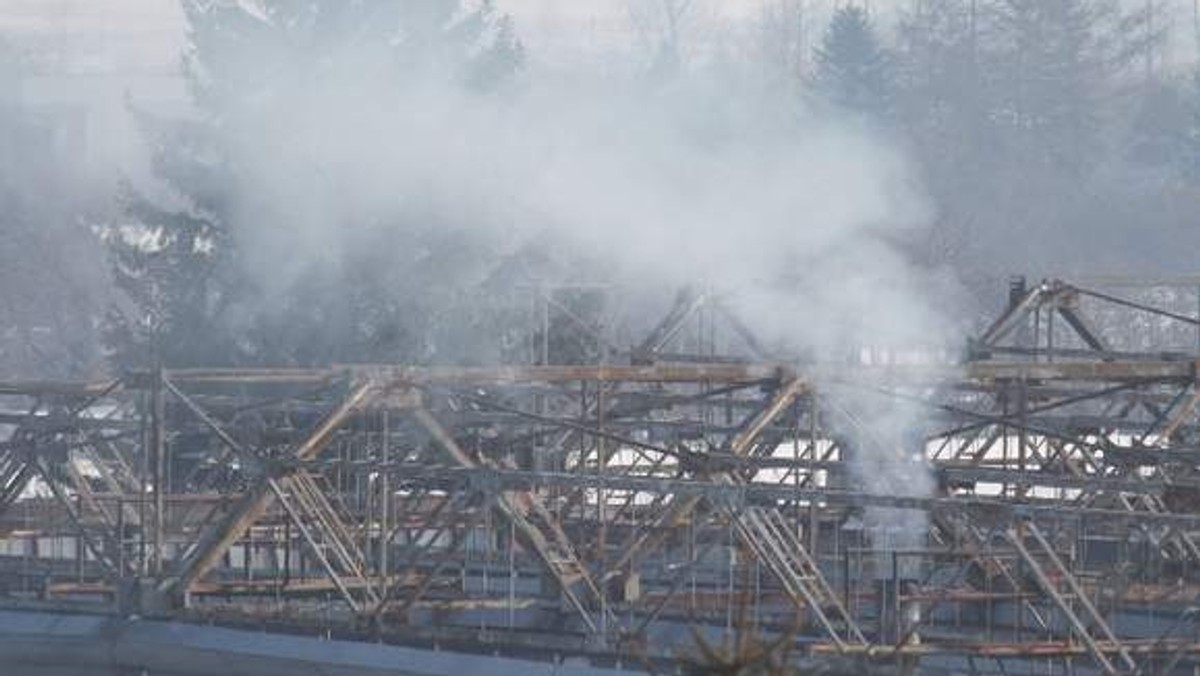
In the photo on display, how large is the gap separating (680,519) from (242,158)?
18549 millimetres

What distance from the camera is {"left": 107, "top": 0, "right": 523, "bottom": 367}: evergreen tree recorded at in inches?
1416

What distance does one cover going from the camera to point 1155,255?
2205 inches

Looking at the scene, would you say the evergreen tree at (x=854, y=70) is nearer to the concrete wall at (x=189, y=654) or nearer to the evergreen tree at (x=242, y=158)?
the evergreen tree at (x=242, y=158)

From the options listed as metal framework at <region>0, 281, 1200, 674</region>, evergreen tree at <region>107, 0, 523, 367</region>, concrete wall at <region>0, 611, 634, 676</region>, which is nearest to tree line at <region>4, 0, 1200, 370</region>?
evergreen tree at <region>107, 0, 523, 367</region>

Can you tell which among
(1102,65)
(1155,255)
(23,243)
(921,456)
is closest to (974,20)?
(1102,65)

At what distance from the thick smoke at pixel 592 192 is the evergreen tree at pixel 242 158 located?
0.15 meters

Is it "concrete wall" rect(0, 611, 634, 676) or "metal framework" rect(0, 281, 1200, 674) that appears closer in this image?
"metal framework" rect(0, 281, 1200, 674)

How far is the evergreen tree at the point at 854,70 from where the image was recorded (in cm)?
5766

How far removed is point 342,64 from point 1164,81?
37826 millimetres

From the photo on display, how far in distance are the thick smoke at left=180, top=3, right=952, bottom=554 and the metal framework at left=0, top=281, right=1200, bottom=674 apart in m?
2.63

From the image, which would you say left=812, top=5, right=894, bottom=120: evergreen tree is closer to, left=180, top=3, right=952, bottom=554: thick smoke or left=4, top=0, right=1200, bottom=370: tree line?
left=4, top=0, right=1200, bottom=370: tree line

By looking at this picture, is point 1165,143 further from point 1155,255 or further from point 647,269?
point 647,269

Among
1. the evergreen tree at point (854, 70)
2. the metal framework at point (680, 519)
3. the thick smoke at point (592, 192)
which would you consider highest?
the evergreen tree at point (854, 70)

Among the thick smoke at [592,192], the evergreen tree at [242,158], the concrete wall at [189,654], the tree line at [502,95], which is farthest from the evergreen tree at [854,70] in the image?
the concrete wall at [189,654]
